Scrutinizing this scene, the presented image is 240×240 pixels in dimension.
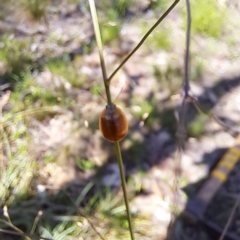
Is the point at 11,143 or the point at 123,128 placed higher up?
the point at 123,128

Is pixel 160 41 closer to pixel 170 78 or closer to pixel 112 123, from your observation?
pixel 170 78

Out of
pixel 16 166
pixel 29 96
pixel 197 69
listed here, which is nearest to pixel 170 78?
pixel 197 69

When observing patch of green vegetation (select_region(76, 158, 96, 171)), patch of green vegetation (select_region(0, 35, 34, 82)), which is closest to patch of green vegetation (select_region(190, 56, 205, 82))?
patch of green vegetation (select_region(76, 158, 96, 171))

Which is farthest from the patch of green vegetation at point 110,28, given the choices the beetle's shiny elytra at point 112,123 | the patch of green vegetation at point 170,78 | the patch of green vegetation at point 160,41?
the beetle's shiny elytra at point 112,123

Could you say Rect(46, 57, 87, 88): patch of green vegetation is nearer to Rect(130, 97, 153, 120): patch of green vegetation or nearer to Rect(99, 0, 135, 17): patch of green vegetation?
Rect(130, 97, 153, 120): patch of green vegetation

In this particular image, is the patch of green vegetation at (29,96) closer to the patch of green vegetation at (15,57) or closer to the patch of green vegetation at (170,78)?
the patch of green vegetation at (15,57)

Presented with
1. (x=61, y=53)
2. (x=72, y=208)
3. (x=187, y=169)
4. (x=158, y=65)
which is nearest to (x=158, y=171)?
(x=187, y=169)

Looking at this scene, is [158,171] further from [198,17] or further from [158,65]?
[198,17]
